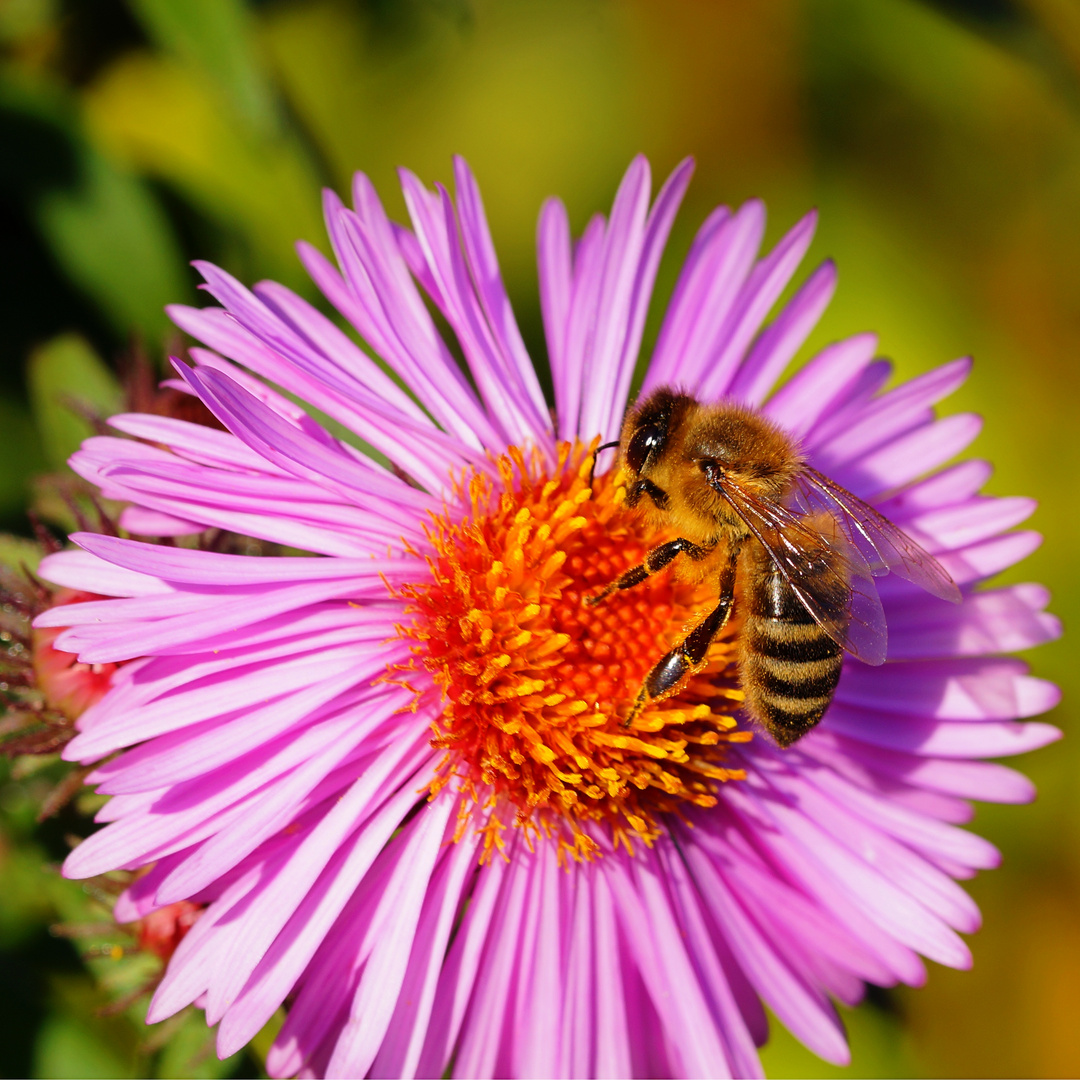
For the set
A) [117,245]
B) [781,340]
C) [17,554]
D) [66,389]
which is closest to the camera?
[17,554]

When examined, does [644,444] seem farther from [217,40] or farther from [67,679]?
[217,40]

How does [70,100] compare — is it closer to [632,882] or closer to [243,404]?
[243,404]

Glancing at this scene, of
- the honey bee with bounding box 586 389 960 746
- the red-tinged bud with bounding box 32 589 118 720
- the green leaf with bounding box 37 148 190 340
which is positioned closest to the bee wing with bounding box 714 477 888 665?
the honey bee with bounding box 586 389 960 746

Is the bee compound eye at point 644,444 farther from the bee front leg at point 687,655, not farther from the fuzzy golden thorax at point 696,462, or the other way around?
the bee front leg at point 687,655

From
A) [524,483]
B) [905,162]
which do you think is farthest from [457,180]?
[905,162]

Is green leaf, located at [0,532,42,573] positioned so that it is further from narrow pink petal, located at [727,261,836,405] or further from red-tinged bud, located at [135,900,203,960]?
narrow pink petal, located at [727,261,836,405]

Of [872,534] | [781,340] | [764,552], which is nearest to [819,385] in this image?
[781,340]

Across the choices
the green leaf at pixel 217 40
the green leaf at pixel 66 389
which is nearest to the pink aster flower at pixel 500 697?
the green leaf at pixel 66 389
